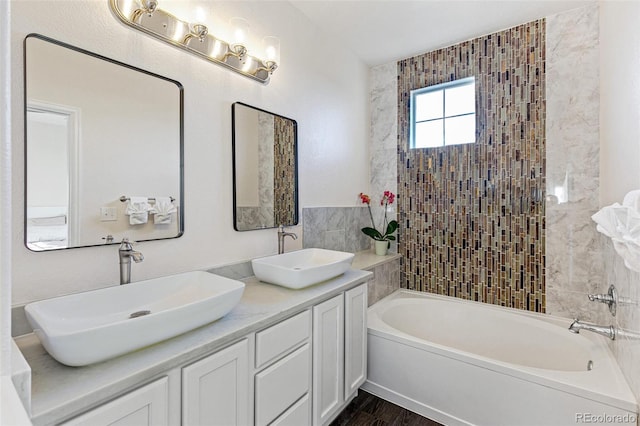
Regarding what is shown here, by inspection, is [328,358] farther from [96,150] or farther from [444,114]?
[444,114]

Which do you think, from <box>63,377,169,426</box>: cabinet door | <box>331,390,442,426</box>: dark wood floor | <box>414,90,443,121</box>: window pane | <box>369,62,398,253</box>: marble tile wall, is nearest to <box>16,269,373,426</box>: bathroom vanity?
<box>63,377,169,426</box>: cabinet door

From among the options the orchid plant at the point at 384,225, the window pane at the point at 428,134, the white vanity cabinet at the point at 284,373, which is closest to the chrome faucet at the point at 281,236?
the white vanity cabinet at the point at 284,373

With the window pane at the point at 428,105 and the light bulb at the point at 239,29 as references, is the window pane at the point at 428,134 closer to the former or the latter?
the window pane at the point at 428,105

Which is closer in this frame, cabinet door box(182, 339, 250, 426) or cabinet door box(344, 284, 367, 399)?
cabinet door box(182, 339, 250, 426)

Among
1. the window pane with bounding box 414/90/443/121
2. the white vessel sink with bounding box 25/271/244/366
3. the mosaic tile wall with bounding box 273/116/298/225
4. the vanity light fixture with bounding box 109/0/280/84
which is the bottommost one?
the white vessel sink with bounding box 25/271/244/366

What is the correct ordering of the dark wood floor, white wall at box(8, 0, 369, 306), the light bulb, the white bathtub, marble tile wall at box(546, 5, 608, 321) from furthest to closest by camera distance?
marble tile wall at box(546, 5, 608, 321), the dark wood floor, the light bulb, the white bathtub, white wall at box(8, 0, 369, 306)

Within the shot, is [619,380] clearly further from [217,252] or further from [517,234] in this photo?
[217,252]

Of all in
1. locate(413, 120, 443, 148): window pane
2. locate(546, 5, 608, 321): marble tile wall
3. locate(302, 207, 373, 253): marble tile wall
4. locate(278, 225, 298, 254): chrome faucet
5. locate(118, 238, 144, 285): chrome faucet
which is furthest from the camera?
locate(413, 120, 443, 148): window pane

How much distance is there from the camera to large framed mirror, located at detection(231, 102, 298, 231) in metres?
1.85

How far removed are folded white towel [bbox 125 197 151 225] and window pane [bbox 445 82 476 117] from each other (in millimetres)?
2615

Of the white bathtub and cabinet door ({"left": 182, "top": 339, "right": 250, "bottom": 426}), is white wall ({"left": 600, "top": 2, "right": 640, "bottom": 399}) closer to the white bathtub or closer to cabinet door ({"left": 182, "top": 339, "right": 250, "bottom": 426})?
the white bathtub

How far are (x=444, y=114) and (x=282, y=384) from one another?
2.63 m

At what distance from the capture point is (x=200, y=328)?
112 centimetres

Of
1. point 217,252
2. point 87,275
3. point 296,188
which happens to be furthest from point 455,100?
point 87,275
